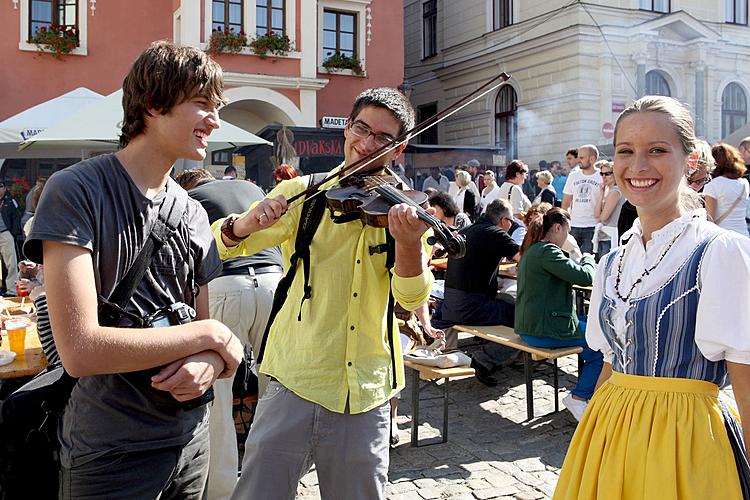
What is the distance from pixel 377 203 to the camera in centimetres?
240

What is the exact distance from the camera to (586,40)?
20453 millimetres

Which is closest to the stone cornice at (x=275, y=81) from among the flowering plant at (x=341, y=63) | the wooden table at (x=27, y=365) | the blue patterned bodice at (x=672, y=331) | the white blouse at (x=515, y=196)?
the flowering plant at (x=341, y=63)

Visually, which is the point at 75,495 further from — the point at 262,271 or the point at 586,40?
the point at 586,40

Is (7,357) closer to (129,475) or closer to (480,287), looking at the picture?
(129,475)

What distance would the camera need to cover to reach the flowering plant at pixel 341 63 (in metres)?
19.0

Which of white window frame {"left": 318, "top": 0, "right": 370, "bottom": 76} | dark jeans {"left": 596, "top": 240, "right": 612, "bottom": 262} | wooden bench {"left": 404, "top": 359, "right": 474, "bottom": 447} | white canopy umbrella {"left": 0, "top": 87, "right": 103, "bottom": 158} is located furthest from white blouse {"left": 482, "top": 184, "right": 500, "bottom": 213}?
white window frame {"left": 318, "top": 0, "right": 370, "bottom": 76}

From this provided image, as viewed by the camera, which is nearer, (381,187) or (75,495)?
(75,495)

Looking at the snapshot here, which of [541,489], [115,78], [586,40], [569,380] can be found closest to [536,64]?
[586,40]

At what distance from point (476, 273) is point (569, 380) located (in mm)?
1275

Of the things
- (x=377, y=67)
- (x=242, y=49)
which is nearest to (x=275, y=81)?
(x=242, y=49)

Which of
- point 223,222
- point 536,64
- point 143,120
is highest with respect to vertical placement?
point 536,64

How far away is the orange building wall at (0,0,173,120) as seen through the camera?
642 inches

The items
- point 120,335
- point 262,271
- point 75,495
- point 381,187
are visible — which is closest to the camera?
point 120,335

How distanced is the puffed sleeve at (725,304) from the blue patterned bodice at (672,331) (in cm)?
3
